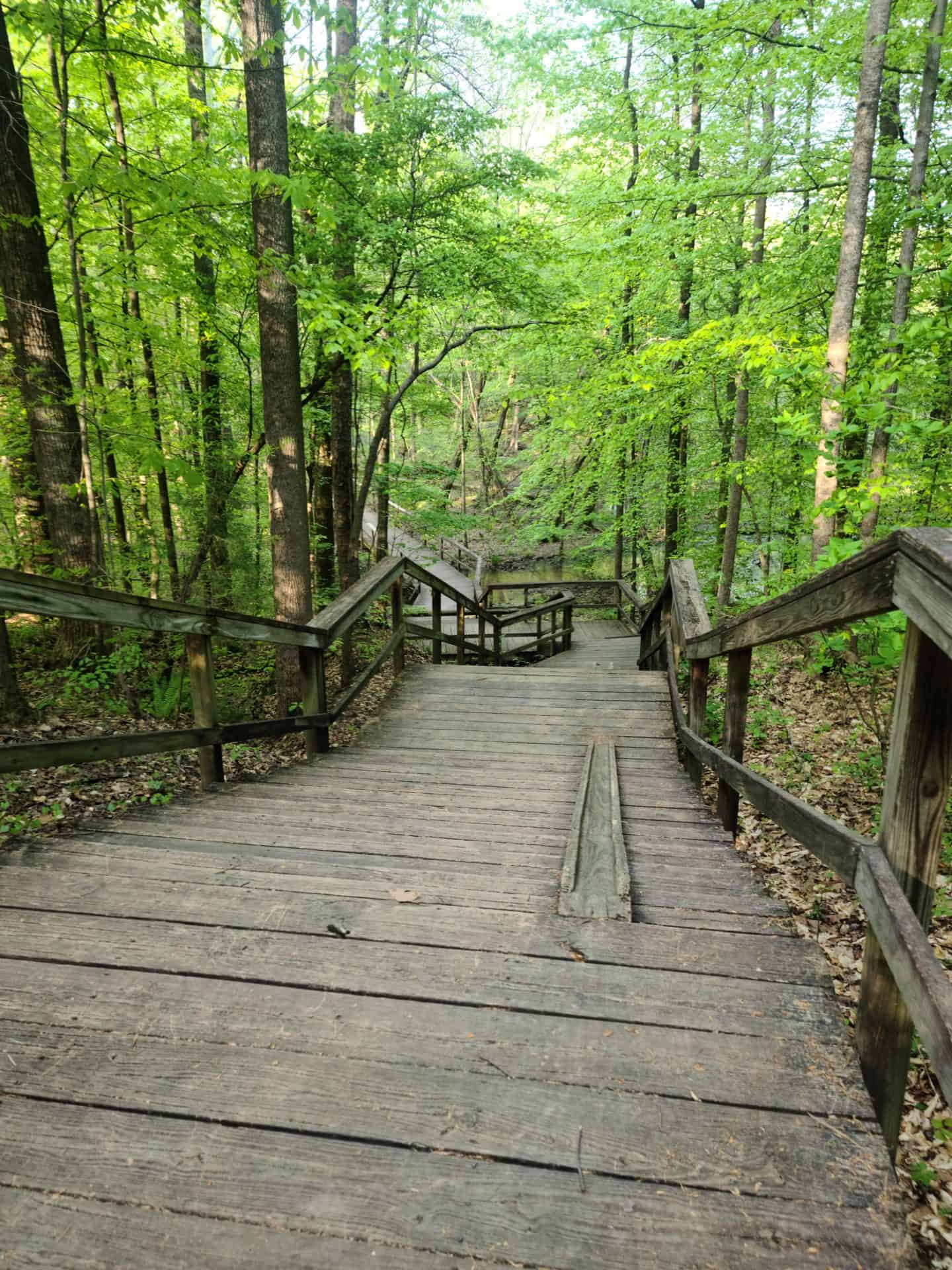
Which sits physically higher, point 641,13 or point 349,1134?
point 641,13

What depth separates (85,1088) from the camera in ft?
4.73

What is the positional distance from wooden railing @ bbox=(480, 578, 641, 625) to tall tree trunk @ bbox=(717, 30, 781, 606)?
1.76 meters

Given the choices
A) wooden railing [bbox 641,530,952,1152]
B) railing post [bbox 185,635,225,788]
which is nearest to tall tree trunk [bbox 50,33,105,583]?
railing post [bbox 185,635,225,788]

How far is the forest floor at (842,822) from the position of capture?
2.07m

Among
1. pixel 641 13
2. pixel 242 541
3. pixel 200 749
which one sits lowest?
pixel 200 749

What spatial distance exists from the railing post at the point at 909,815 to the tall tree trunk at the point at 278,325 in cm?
520

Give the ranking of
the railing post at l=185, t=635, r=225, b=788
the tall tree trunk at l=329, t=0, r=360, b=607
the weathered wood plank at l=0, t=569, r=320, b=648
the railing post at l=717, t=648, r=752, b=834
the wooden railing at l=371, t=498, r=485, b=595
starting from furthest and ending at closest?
the wooden railing at l=371, t=498, r=485, b=595 < the tall tree trunk at l=329, t=0, r=360, b=607 < the railing post at l=185, t=635, r=225, b=788 < the railing post at l=717, t=648, r=752, b=834 < the weathered wood plank at l=0, t=569, r=320, b=648

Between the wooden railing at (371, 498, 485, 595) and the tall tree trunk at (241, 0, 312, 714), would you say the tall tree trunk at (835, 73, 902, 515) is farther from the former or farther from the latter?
the wooden railing at (371, 498, 485, 595)

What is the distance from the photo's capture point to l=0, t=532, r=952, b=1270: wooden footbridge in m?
1.17

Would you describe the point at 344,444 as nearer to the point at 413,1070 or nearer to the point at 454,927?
the point at 454,927

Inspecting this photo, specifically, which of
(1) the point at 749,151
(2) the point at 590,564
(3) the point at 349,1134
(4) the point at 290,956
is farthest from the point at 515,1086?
(2) the point at 590,564

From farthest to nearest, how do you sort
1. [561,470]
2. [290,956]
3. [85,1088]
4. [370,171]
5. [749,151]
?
[561,470]
[749,151]
[370,171]
[290,956]
[85,1088]

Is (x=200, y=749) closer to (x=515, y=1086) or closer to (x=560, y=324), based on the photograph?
(x=515, y=1086)

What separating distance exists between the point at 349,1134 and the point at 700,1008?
37.0 inches
